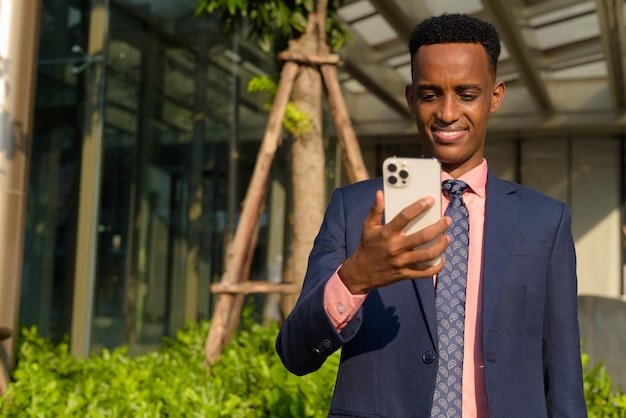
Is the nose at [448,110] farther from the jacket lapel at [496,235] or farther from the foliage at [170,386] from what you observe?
the foliage at [170,386]

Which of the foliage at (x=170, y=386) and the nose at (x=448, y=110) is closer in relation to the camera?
the nose at (x=448, y=110)

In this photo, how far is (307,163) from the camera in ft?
16.7

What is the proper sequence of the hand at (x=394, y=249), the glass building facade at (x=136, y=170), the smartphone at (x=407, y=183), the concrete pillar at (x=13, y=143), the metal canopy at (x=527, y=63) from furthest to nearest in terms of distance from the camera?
1. the metal canopy at (x=527, y=63)
2. the glass building facade at (x=136, y=170)
3. the concrete pillar at (x=13, y=143)
4. the smartphone at (x=407, y=183)
5. the hand at (x=394, y=249)

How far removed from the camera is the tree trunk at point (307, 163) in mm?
5086

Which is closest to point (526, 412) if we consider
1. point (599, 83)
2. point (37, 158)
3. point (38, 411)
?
point (38, 411)

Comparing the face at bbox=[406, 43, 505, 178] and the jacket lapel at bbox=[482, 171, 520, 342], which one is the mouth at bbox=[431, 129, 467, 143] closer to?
the face at bbox=[406, 43, 505, 178]

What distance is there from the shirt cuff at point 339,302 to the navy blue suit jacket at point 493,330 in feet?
0.22

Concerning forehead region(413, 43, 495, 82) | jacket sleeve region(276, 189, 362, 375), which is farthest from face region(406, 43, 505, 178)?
jacket sleeve region(276, 189, 362, 375)

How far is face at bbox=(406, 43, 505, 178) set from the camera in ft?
5.66

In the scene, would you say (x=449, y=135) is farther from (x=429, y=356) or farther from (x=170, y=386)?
(x=170, y=386)

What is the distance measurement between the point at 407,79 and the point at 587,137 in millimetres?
5568

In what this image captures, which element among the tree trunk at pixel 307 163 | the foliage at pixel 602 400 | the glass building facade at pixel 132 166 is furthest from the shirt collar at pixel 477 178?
the glass building facade at pixel 132 166

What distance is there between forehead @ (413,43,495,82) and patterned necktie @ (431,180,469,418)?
0.29 m

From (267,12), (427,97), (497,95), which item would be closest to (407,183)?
(427,97)
